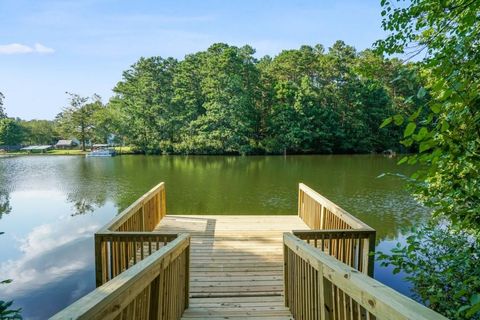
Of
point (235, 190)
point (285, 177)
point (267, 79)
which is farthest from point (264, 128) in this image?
point (235, 190)

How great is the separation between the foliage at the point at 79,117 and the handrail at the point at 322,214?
42515 mm

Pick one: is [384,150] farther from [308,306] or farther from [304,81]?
[308,306]

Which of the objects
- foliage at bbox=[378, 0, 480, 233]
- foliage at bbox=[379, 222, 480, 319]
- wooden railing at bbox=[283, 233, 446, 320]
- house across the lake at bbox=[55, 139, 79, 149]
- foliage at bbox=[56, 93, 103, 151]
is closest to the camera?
wooden railing at bbox=[283, 233, 446, 320]

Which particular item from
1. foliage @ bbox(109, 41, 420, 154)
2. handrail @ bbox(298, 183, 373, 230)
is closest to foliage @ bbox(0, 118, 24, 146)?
foliage @ bbox(109, 41, 420, 154)

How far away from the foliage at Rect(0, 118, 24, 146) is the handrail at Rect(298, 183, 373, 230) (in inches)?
2199

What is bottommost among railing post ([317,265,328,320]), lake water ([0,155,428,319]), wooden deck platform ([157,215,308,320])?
lake water ([0,155,428,319])

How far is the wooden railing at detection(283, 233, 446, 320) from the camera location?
1.17 metres

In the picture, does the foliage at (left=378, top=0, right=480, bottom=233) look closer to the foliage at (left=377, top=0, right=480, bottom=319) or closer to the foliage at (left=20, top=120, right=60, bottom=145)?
the foliage at (left=377, top=0, right=480, bottom=319)

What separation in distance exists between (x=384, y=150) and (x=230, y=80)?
1822cm

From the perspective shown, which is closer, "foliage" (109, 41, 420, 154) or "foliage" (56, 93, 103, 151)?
"foliage" (109, 41, 420, 154)

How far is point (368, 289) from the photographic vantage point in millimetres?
1358

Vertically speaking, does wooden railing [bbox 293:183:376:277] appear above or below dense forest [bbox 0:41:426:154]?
below

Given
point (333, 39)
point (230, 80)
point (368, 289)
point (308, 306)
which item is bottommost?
point (308, 306)

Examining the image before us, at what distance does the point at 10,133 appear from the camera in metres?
50.1
